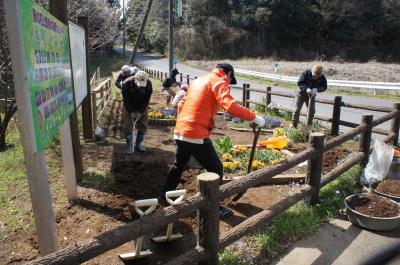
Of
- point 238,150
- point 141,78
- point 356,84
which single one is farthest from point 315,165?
point 356,84

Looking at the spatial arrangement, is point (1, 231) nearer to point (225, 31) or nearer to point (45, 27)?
point (45, 27)

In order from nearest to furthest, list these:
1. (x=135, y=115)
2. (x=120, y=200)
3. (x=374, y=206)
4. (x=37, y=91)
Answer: (x=37, y=91) < (x=374, y=206) < (x=120, y=200) < (x=135, y=115)

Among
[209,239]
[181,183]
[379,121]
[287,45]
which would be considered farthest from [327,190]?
[287,45]

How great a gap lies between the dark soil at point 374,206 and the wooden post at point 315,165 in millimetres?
408

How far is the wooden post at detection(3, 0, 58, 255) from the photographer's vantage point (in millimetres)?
2332

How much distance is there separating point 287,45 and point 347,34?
306 inches

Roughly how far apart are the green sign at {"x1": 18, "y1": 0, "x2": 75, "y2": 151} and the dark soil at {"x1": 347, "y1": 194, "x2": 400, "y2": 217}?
3.38m

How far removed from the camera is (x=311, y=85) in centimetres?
873

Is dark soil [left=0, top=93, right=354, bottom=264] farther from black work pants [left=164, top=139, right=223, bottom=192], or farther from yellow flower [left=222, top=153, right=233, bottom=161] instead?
black work pants [left=164, top=139, right=223, bottom=192]

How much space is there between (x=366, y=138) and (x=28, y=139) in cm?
473

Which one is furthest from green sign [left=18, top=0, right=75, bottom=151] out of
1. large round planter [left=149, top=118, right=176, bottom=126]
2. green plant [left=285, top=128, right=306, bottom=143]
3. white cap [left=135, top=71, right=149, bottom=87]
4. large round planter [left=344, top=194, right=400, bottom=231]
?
large round planter [left=149, top=118, right=176, bottom=126]

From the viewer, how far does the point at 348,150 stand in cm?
714

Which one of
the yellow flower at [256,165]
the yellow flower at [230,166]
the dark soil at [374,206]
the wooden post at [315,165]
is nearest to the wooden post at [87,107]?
the yellow flower at [230,166]

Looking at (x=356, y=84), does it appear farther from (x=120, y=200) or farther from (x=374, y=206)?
(x=120, y=200)
